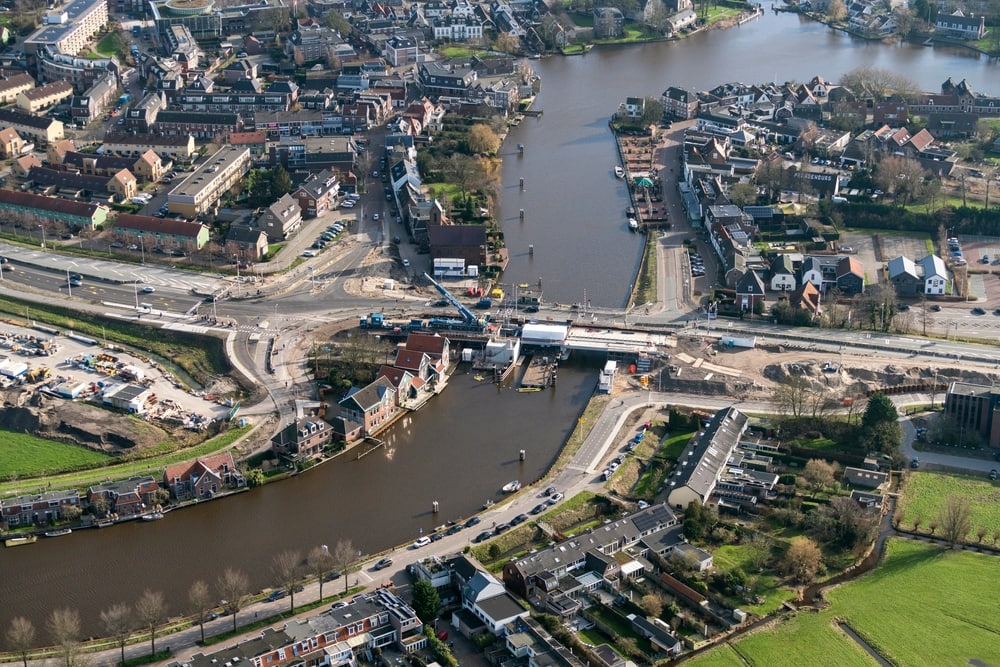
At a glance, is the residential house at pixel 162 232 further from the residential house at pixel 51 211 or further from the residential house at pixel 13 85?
the residential house at pixel 13 85

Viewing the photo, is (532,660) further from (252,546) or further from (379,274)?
(379,274)

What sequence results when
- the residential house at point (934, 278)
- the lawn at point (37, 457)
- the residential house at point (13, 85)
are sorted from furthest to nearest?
1. the residential house at point (13, 85)
2. the residential house at point (934, 278)
3. the lawn at point (37, 457)

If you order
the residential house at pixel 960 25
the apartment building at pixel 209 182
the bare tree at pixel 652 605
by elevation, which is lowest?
the bare tree at pixel 652 605

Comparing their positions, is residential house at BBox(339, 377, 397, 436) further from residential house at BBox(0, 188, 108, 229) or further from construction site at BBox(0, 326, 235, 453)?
residential house at BBox(0, 188, 108, 229)

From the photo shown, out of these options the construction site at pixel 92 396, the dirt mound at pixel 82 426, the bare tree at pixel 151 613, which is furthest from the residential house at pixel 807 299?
the bare tree at pixel 151 613

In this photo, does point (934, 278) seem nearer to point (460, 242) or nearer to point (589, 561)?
point (460, 242)

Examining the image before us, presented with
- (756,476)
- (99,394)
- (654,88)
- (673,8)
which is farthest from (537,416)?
(673,8)
